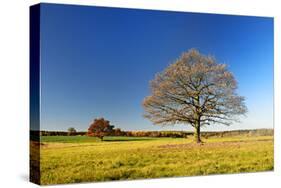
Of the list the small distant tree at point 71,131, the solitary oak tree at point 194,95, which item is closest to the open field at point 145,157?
the small distant tree at point 71,131

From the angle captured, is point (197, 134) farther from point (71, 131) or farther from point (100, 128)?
point (71, 131)

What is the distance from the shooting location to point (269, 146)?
12328 mm

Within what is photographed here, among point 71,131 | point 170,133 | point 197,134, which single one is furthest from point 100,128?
point 197,134

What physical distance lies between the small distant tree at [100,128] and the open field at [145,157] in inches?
4.1

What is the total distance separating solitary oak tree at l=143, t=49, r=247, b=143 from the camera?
11367 millimetres

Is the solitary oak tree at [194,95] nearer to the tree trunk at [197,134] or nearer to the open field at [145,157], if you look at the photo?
the tree trunk at [197,134]

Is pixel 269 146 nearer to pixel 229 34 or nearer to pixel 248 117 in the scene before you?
pixel 248 117

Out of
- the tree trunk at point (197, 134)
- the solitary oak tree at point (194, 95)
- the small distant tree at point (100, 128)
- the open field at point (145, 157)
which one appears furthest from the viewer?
the tree trunk at point (197, 134)

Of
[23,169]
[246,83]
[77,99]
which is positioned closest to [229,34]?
[246,83]

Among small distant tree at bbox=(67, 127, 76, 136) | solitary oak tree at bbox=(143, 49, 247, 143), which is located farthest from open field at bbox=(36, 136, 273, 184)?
solitary oak tree at bbox=(143, 49, 247, 143)

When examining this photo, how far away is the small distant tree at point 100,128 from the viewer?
1076cm

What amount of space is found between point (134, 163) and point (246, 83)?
2396mm

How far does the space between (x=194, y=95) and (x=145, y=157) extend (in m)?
1.31

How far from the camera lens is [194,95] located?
1166 centimetres
